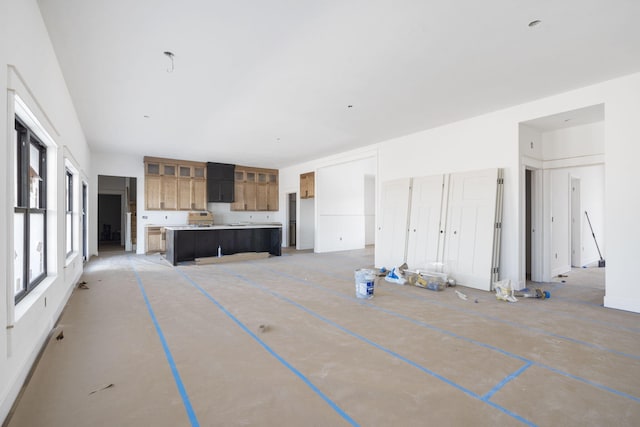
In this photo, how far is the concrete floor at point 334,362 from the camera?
1.91m

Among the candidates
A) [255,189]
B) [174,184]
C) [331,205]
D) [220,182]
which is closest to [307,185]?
[331,205]

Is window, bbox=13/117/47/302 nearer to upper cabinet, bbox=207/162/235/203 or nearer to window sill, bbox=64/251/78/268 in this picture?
window sill, bbox=64/251/78/268

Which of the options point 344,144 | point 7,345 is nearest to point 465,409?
point 7,345

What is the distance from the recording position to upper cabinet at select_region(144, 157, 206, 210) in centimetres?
945

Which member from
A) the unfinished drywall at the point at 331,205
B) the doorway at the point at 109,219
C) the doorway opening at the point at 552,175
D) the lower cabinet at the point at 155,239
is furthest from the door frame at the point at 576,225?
the doorway at the point at 109,219

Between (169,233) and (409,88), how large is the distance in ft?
21.2

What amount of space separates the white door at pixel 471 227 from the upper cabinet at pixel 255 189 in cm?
725

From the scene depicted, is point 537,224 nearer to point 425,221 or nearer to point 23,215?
point 425,221

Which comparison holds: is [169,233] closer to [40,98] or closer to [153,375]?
[40,98]

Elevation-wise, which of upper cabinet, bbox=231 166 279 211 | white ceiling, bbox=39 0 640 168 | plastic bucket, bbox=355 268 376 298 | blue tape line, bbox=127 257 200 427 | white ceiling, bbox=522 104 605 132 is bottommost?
blue tape line, bbox=127 257 200 427

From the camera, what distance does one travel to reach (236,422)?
182cm

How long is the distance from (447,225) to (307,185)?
551 centimetres

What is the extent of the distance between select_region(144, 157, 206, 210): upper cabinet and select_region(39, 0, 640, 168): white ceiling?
12.3ft

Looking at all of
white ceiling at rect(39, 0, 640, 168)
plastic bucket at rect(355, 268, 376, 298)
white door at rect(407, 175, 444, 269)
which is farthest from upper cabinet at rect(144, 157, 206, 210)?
plastic bucket at rect(355, 268, 376, 298)
